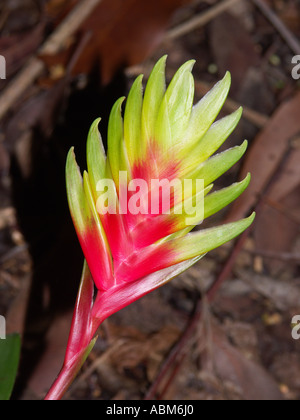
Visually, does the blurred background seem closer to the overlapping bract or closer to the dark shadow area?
the dark shadow area

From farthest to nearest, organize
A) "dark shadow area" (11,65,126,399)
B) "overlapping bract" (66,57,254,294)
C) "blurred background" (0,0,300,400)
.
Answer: "dark shadow area" (11,65,126,399), "blurred background" (0,0,300,400), "overlapping bract" (66,57,254,294)

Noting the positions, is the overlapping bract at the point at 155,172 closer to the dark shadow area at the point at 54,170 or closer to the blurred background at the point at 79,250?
the blurred background at the point at 79,250

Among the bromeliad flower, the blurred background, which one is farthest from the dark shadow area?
the bromeliad flower

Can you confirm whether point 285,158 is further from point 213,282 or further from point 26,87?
point 26,87

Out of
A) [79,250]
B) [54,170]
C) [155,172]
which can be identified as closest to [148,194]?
[155,172]

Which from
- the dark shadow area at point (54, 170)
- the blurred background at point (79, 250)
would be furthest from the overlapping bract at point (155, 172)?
the dark shadow area at point (54, 170)

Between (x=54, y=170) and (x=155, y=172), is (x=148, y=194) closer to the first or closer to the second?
(x=155, y=172)
